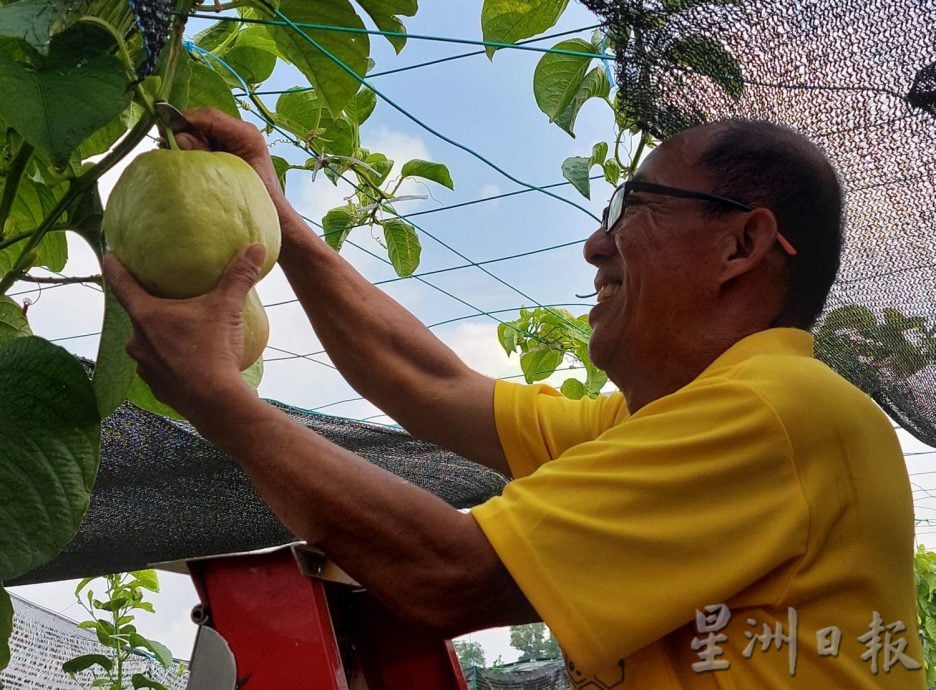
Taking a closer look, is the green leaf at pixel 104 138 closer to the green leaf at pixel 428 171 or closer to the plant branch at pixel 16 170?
the plant branch at pixel 16 170

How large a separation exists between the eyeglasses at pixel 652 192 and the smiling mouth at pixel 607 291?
77 mm

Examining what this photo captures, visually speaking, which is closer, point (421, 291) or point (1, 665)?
point (1, 665)

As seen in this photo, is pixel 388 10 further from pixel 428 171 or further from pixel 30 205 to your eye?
Answer: pixel 428 171

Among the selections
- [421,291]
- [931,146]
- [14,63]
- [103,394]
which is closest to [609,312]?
[931,146]

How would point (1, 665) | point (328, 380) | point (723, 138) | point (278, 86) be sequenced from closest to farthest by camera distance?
point (1, 665)
point (723, 138)
point (278, 86)
point (328, 380)

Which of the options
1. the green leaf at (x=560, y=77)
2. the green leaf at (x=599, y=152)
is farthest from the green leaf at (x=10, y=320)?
the green leaf at (x=599, y=152)

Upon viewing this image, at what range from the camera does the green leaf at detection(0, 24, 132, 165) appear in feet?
2.54

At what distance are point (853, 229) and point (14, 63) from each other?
1.24 meters

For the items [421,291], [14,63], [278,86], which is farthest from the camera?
[421,291]

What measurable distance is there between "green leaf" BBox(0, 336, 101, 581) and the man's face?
648 mm

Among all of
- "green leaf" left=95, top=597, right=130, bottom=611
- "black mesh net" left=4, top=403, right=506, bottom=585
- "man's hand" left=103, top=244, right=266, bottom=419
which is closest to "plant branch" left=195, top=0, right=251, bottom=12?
"man's hand" left=103, top=244, right=266, bottom=419

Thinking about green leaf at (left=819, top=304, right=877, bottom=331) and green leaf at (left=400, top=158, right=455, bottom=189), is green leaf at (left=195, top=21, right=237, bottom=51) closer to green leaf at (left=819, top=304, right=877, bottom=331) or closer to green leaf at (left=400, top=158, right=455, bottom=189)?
green leaf at (left=400, top=158, right=455, bottom=189)

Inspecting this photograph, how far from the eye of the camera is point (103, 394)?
0.96 m

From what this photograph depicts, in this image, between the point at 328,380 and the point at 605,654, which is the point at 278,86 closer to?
the point at 605,654
